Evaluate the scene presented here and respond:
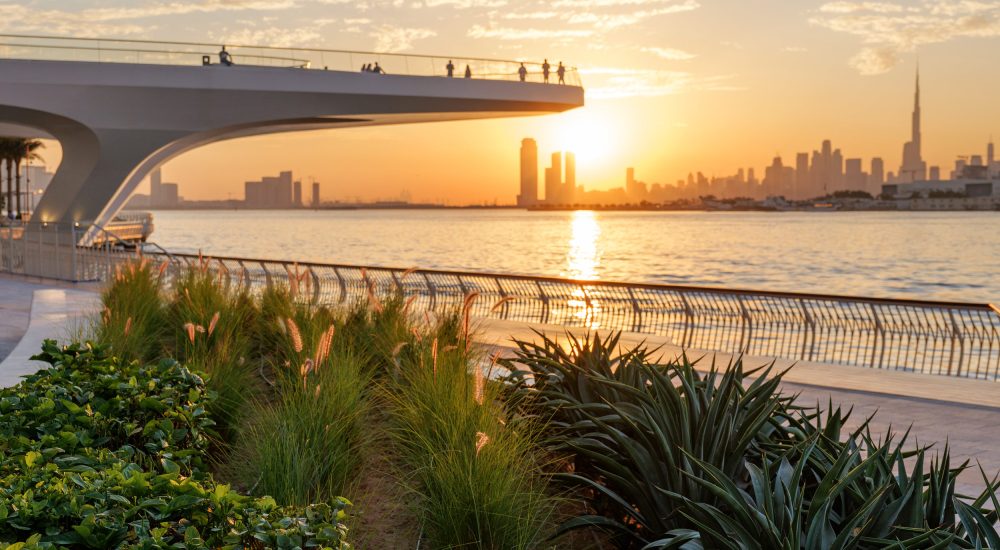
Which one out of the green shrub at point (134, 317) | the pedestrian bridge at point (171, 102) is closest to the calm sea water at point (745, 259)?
the pedestrian bridge at point (171, 102)

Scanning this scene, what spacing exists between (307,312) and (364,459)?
8.29 ft

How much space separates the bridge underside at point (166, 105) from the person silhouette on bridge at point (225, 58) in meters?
0.26

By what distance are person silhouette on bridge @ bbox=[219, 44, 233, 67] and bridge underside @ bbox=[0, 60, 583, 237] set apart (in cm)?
26

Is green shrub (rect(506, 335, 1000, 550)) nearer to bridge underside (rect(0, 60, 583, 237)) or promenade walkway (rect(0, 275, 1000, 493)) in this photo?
promenade walkway (rect(0, 275, 1000, 493))

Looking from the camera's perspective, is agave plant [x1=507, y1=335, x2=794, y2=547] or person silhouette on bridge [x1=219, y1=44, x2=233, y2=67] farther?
person silhouette on bridge [x1=219, y1=44, x2=233, y2=67]

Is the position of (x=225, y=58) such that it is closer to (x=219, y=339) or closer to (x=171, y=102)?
(x=171, y=102)

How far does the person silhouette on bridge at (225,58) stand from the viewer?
99.4 ft

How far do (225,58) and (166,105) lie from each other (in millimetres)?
2961

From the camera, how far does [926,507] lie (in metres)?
3.47

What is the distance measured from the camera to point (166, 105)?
31.9 meters

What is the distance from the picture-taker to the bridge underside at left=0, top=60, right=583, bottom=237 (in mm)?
29828

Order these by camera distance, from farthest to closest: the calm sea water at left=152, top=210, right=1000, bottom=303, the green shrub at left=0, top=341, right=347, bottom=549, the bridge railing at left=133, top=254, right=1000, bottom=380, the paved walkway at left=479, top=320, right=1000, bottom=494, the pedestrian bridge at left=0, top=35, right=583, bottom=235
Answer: the calm sea water at left=152, top=210, right=1000, bottom=303
the pedestrian bridge at left=0, top=35, right=583, bottom=235
the bridge railing at left=133, top=254, right=1000, bottom=380
the paved walkway at left=479, top=320, right=1000, bottom=494
the green shrub at left=0, top=341, right=347, bottom=549

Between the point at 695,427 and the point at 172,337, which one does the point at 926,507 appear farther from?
the point at 172,337

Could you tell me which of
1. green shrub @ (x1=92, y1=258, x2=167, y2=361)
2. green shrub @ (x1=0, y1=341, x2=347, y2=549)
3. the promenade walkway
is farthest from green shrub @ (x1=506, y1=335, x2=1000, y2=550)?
green shrub @ (x1=92, y1=258, x2=167, y2=361)
